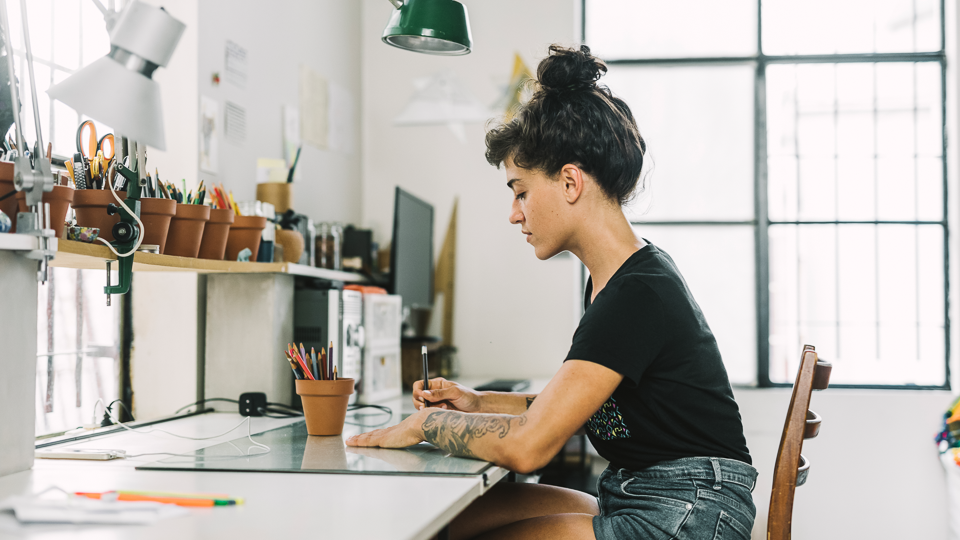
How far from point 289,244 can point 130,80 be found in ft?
3.48

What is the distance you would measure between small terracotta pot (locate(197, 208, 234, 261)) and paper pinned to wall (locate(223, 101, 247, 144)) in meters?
0.59

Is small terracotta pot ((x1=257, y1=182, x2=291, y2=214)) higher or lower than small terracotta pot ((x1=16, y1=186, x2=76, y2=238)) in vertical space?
higher

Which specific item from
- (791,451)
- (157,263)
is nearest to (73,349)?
(157,263)

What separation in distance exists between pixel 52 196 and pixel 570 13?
9.46ft

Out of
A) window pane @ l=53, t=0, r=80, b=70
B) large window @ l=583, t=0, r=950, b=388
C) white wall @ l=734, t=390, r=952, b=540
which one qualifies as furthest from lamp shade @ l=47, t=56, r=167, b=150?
white wall @ l=734, t=390, r=952, b=540

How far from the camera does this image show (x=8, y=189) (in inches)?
46.2

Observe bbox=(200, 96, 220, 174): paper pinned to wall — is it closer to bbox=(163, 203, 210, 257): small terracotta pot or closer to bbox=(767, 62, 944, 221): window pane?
bbox=(163, 203, 210, 257): small terracotta pot

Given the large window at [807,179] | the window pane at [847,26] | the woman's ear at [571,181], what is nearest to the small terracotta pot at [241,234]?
the woman's ear at [571,181]

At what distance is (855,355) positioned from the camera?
A: 3.66m

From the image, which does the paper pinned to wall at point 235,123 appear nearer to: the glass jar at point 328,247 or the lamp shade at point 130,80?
the glass jar at point 328,247

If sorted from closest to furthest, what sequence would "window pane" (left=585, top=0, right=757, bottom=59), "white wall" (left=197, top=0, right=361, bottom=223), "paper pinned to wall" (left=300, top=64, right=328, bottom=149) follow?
"white wall" (left=197, top=0, right=361, bottom=223), "paper pinned to wall" (left=300, top=64, right=328, bottom=149), "window pane" (left=585, top=0, right=757, bottom=59)

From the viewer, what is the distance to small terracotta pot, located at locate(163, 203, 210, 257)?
1.65 m

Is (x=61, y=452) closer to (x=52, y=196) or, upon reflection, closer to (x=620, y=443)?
(x=52, y=196)

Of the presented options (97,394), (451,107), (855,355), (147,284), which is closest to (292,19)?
(451,107)
